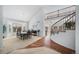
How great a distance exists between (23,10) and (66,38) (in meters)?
0.87

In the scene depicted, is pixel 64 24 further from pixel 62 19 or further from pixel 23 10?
pixel 23 10

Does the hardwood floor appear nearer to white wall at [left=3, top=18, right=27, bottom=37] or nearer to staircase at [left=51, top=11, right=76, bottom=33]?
staircase at [left=51, top=11, right=76, bottom=33]

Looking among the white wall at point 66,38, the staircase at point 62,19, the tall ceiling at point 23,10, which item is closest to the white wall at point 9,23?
the tall ceiling at point 23,10

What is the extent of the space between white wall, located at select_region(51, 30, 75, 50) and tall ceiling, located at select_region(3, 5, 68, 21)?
44 cm

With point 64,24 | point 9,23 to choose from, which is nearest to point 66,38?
point 64,24

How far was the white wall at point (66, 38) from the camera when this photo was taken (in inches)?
77.2

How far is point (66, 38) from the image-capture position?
1991 mm

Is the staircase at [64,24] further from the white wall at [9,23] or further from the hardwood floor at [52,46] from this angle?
the white wall at [9,23]

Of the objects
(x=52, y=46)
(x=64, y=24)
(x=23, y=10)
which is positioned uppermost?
(x=23, y=10)

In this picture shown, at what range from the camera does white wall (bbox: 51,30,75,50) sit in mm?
1961

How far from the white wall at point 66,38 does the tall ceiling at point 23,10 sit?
0.44 metres

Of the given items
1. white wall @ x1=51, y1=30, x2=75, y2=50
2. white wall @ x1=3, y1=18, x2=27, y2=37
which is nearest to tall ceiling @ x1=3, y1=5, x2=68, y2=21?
white wall @ x1=3, y1=18, x2=27, y2=37

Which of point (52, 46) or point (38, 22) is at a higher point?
point (38, 22)
